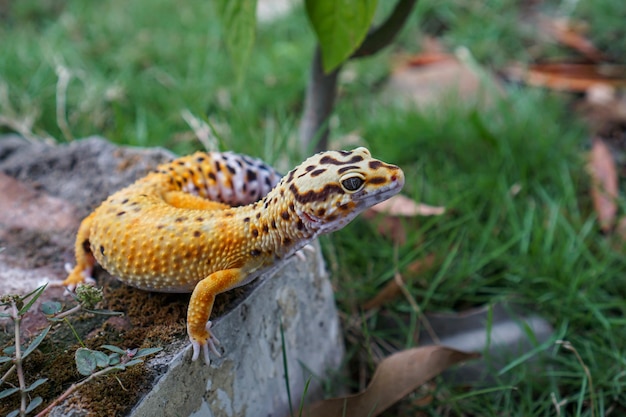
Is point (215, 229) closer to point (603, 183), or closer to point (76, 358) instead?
point (76, 358)

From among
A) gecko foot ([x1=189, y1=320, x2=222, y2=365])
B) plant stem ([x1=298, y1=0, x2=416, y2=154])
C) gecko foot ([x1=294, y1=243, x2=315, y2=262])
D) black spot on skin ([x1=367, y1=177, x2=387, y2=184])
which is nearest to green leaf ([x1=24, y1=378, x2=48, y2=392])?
gecko foot ([x1=189, y1=320, x2=222, y2=365])

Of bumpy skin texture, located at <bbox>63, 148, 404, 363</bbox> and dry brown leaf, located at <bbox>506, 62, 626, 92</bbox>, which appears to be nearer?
bumpy skin texture, located at <bbox>63, 148, 404, 363</bbox>

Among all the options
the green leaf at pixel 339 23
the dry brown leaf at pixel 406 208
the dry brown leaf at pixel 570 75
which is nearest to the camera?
the green leaf at pixel 339 23

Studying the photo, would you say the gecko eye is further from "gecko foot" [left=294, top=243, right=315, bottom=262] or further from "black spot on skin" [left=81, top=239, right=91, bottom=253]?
"black spot on skin" [left=81, top=239, right=91, bottom=253]

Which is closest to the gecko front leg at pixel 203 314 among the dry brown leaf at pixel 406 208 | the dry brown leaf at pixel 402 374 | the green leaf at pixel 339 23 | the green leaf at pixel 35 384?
the green leaf at pixel 35 384

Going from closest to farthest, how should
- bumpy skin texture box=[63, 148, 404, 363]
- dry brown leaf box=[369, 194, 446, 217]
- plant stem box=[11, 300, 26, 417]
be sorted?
plant stem box=[11, 300, 26, 417]
bumpy skin texture box=[63, 148, 404, 363]
dry brown leaf box=[369, 194, 446, 217]

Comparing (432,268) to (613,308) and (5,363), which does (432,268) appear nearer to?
(613,308)

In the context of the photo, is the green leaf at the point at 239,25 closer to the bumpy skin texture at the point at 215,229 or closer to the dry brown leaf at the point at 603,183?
the bumpy skin texture at the point at 215,229
